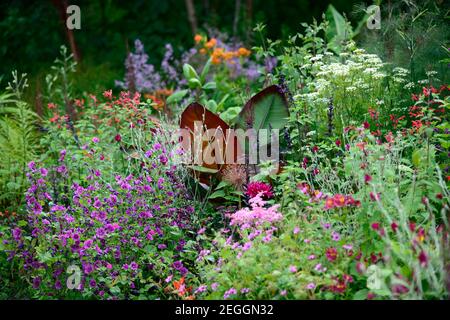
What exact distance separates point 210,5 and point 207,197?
25.4 feet

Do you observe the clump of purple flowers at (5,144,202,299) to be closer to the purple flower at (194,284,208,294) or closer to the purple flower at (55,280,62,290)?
the purple flower at (55,280,62,290)

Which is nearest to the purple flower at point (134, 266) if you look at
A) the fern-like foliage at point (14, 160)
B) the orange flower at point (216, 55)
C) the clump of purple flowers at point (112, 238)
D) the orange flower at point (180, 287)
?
the clump of purple flowers at point (112, 238)

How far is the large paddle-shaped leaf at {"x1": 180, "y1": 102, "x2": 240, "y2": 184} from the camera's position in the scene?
4.44 m

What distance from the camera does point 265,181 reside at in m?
4.35

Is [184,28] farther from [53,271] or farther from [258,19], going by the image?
[53,271]

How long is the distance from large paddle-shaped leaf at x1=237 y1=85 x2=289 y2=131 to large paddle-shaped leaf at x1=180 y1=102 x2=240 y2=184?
17cm

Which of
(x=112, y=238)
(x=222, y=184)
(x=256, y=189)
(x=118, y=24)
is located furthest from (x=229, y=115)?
(x=118, y=24)

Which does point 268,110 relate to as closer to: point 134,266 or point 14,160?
point 134,266

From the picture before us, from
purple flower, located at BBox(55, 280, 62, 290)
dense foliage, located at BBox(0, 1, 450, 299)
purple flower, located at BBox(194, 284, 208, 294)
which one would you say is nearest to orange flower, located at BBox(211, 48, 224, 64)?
dense foliage, located at BBox(0, 1, 450, 299)

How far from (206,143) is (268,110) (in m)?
0.50

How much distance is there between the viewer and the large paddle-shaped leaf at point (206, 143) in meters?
4.44

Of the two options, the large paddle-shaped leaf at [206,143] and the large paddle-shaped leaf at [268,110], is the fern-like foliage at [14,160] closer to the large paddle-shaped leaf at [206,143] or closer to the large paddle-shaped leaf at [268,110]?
the large paddle-shaped leaf at [206,143]
